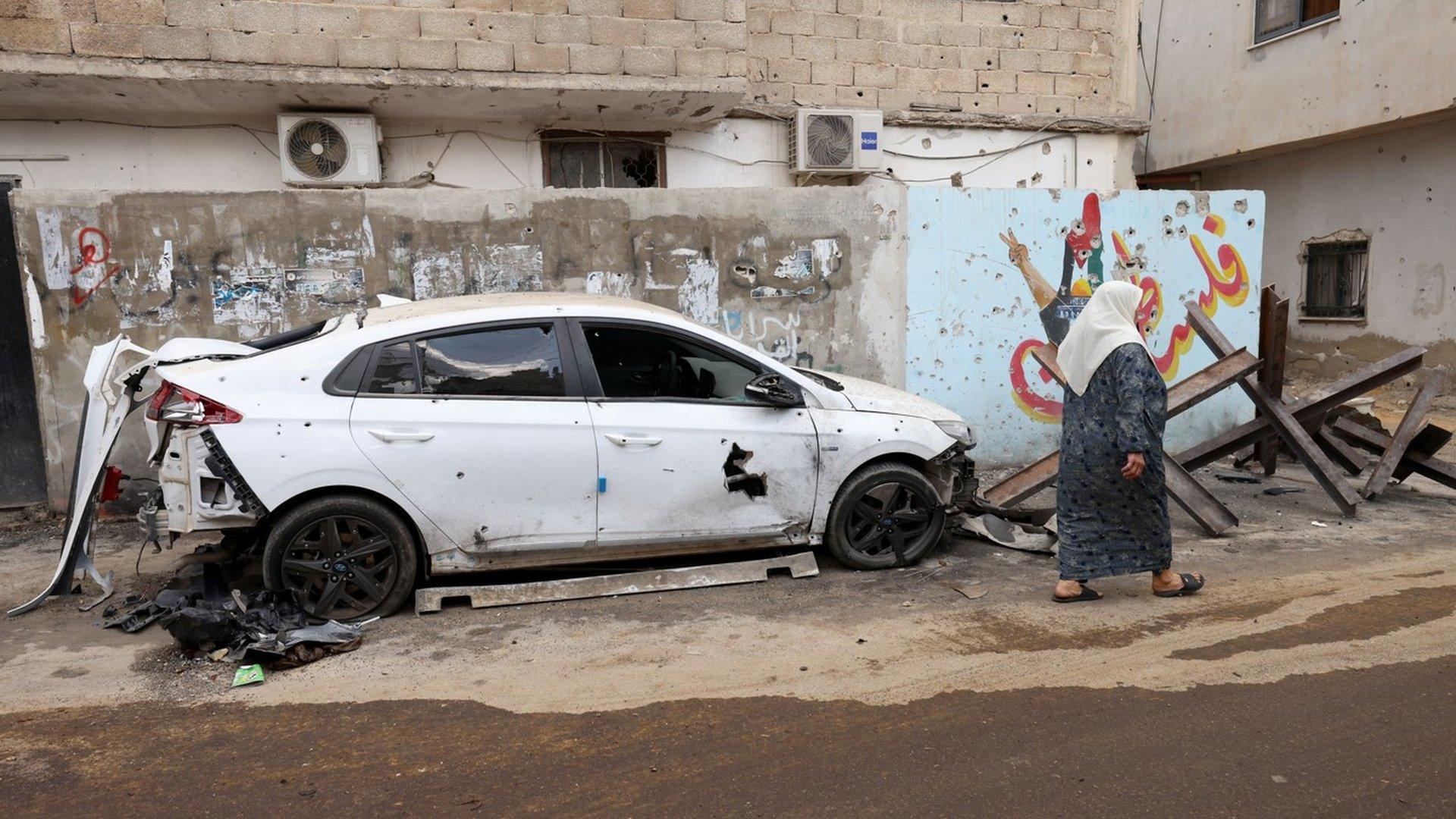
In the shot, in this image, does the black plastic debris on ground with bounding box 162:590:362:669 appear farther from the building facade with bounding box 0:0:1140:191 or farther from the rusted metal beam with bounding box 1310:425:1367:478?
the rusted metal beam with bounding box 1310:425:1367:478

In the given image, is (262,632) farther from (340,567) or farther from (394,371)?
(394,371)

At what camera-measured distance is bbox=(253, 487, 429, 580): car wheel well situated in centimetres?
458

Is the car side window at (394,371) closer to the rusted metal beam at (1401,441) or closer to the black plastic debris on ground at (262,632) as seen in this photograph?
the black plastic debris on ground at (262,632)

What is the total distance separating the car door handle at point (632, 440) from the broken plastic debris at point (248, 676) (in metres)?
1.91

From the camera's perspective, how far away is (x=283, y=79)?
8.23 m

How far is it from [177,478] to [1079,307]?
714 centimetres

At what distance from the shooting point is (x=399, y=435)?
4617mm

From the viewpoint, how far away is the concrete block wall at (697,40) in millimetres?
7977

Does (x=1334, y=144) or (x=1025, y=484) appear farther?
(x=1334, y=144)

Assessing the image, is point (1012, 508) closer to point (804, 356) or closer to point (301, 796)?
point (804, 356)

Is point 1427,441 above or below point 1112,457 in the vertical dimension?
below

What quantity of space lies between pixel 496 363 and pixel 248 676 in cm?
184

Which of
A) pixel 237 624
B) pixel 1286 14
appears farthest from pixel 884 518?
pixel 1286 14

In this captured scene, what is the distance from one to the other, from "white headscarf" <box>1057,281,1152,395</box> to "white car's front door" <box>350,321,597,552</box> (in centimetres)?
257
